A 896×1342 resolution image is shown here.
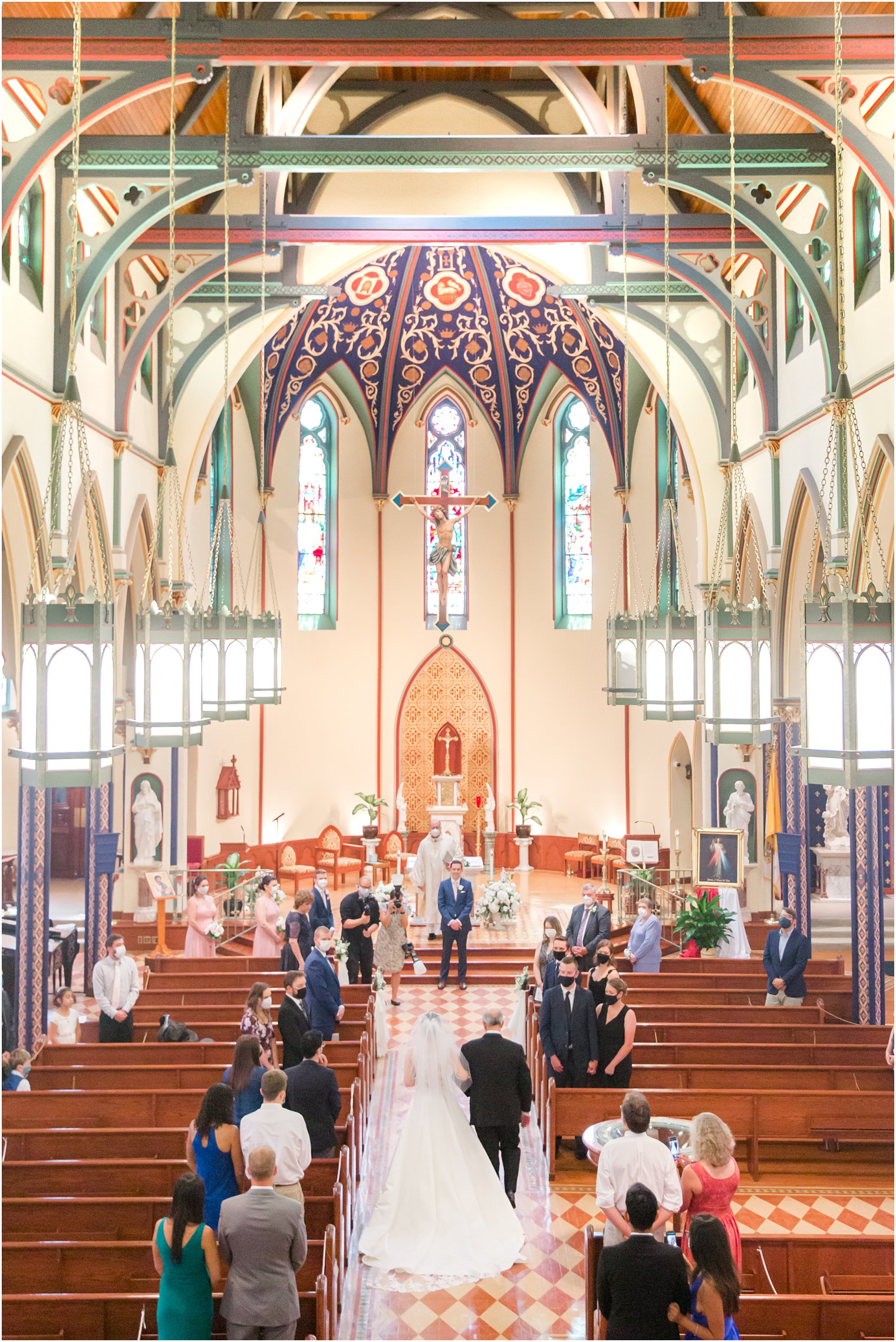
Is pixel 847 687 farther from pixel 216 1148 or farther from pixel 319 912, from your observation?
pixel 319 912

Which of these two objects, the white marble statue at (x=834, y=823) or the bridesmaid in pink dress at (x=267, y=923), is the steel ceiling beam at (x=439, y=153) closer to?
the bridesmaid in pink dress at (x=267, y=923)

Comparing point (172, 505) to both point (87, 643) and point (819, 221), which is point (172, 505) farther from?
point (87, 643)

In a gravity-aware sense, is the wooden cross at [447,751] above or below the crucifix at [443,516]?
below

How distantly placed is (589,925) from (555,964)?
1.38 meters

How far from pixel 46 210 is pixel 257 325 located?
4.95 metres

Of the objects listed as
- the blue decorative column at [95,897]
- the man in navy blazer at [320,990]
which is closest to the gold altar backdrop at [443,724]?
the blue decorative column at [95,897]

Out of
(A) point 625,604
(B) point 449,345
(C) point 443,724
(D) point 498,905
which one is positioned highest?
(B) point 449,345

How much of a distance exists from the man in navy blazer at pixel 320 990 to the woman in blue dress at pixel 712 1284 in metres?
4.85

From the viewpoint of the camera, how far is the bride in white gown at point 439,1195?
6.61m

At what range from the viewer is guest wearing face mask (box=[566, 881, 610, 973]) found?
1034 centimetres

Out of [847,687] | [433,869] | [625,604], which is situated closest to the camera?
[847,687]

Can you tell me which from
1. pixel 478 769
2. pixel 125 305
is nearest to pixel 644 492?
pixel 478 769

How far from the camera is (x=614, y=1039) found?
8109mm

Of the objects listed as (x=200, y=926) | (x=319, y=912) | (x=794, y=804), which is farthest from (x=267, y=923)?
(x=794, y=804)
